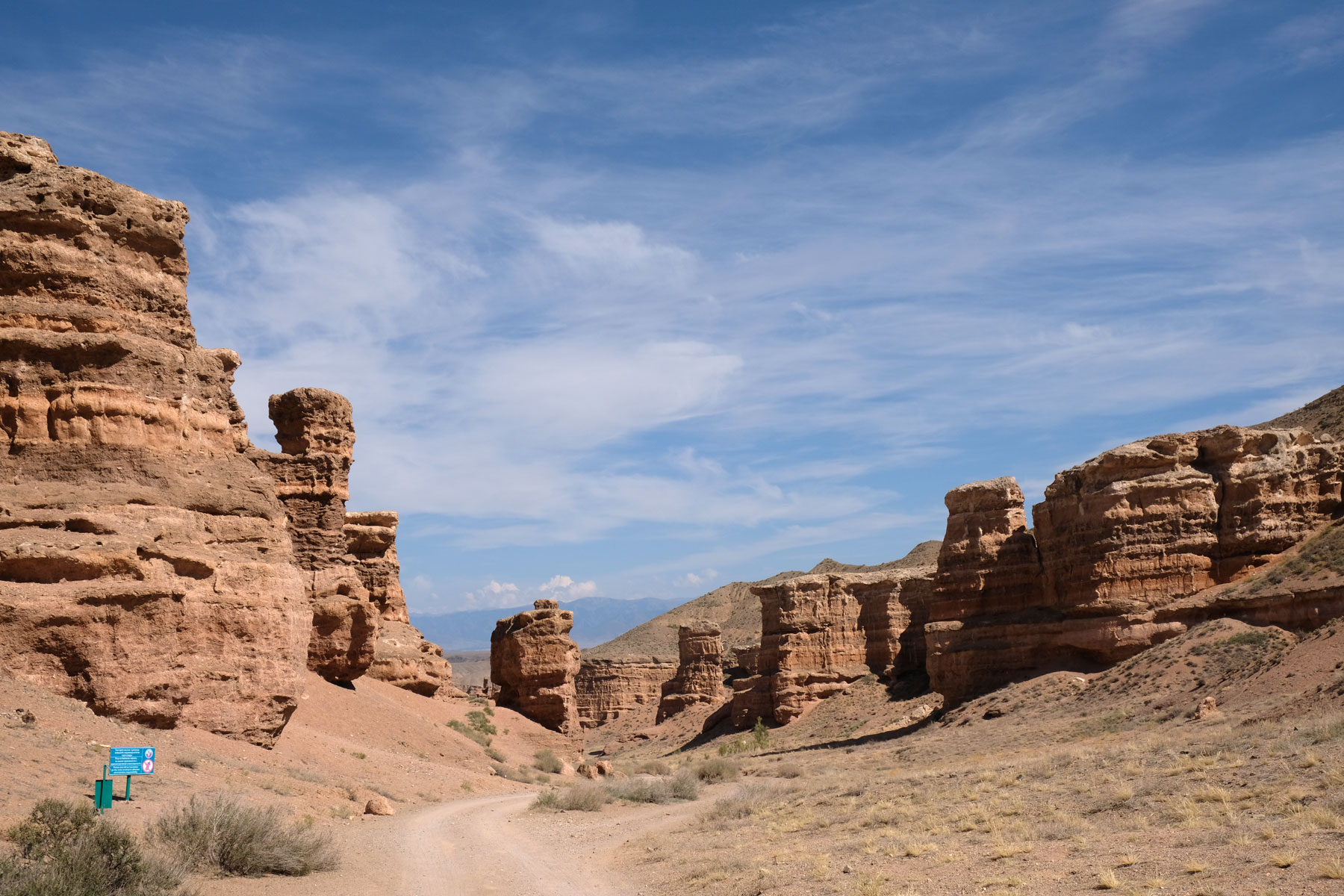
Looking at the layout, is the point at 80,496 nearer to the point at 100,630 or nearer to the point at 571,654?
the point at 100,630

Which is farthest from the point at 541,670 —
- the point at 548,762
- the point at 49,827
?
the point at 49,827

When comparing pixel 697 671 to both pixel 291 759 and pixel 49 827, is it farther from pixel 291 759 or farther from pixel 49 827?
pixel 49 827

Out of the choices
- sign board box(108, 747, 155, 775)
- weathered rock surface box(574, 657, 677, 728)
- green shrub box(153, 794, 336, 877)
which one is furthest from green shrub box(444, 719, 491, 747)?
weathered rock surface box(574, 657, 677, 728)

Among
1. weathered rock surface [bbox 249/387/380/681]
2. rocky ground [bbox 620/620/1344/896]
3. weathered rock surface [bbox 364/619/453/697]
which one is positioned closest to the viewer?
rocky ground [bbox 620/620/1344/896]

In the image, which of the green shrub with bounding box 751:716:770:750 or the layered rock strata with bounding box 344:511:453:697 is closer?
the layered rock strata with bounding box 344:511:453:697

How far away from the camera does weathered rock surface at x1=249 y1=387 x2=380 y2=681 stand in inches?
1184

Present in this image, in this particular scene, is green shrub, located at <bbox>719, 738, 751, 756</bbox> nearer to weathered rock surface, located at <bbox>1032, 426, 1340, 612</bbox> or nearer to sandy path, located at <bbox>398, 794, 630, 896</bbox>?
weathered rock surface, located at <bbox>1032, 426, 1340, 612</bbox>

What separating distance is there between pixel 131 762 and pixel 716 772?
25.0 metres

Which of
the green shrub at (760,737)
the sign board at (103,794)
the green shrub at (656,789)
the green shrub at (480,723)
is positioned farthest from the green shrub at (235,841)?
the green shrub at (760,737)

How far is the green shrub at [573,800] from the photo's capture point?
2416 cm

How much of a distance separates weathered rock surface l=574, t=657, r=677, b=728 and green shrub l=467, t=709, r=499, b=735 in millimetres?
40984

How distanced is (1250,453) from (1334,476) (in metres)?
3.04

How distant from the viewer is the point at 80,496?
17141mm

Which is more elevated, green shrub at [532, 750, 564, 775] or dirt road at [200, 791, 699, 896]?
dirt road at [200, 791, 699, 896]
